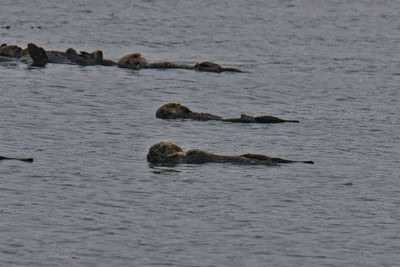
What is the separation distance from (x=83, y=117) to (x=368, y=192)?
8.42 metres

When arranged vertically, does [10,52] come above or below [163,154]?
above

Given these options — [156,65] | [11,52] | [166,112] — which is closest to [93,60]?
[156,65]

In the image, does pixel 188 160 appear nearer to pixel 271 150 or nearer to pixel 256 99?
pixel 271 150

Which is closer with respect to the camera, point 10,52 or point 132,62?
point 132,62

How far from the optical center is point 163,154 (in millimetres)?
16062

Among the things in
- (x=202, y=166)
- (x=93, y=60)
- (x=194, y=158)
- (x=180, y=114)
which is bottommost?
(x=202, y=166)

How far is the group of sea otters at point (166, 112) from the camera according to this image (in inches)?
631

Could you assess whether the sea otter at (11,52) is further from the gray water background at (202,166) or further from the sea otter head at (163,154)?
the sea otter head at (163,154)

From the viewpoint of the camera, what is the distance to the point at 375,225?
1232cm

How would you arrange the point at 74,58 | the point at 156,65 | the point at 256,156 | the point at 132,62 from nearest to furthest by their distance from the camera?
the point at 256,156
the point at 74,58
the point at 132,62
the point at 156,65

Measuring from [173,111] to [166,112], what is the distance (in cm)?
16

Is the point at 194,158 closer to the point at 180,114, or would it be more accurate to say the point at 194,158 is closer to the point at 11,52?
the point at 180,114

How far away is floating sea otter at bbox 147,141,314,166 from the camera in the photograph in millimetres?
15977

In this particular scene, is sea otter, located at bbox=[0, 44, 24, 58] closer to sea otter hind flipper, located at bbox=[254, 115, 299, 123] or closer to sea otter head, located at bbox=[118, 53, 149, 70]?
sea otter head, located at bbox=[118, 53, 149, 70]
